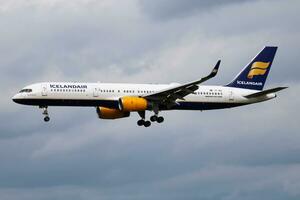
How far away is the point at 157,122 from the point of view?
120 metres

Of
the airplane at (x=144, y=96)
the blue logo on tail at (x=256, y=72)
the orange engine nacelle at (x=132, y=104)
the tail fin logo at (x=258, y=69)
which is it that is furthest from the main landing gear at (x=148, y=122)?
the tail fin logo at (x=258, y=69)

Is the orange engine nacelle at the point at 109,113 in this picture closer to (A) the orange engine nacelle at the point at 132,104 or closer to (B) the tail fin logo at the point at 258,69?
(A) the orange engine nacelle at the point at 132,104

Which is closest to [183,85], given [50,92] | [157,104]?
[157,104]

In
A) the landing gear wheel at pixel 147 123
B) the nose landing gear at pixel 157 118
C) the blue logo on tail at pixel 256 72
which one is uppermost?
the blue logo on tail at pixel 256 72

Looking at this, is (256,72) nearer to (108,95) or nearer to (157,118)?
(157,118)

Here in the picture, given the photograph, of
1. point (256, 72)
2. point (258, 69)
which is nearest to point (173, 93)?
point (256, 72)

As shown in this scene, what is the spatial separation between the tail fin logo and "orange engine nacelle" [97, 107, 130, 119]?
14.7 meters

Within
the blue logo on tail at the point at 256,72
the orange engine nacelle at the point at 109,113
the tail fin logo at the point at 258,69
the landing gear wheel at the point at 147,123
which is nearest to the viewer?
the landing gear wheel at the point at 147,123

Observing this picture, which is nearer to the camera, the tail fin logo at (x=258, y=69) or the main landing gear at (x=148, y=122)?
the main landing gear at (x=148, y=122)

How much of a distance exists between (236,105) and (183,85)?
11650 millimetres

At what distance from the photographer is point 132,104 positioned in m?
117

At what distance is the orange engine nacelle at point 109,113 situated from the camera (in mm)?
123688

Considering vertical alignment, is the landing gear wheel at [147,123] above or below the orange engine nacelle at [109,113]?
below

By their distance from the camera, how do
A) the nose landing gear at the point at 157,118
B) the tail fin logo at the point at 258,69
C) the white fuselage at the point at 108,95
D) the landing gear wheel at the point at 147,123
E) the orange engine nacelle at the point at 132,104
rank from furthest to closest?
1. the tail fin logo at the point at 258,69
2. the landing gear wheel at the point at 147,123
3. the nose landing gear at the point at 157,118
4. the orange engine nacelle at the point at 132,104
5. the white fuselage at the point at 108,95
